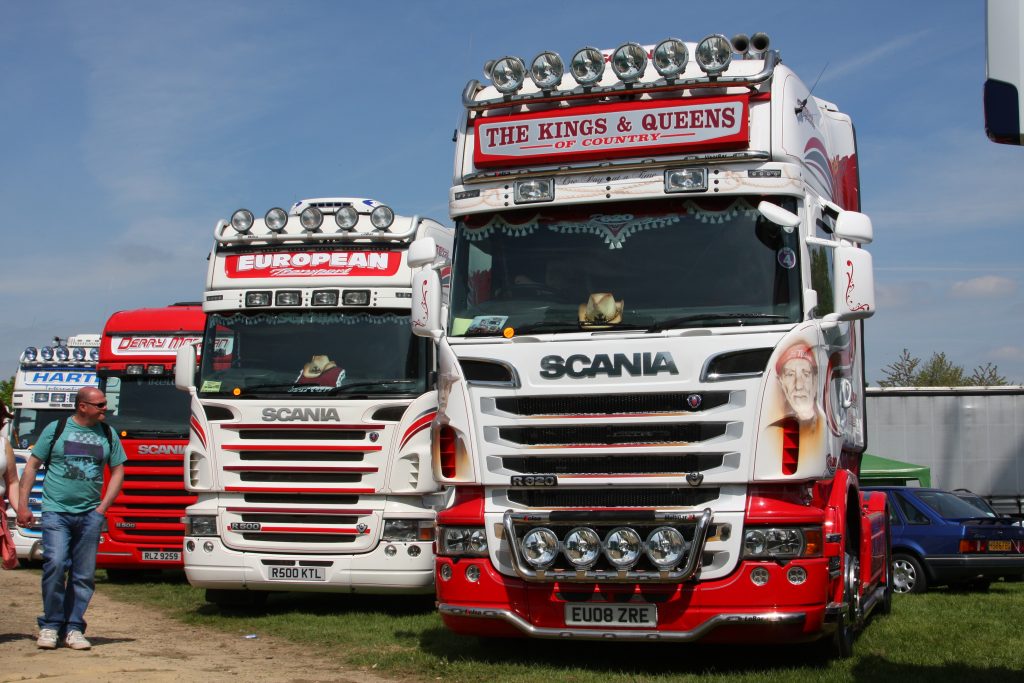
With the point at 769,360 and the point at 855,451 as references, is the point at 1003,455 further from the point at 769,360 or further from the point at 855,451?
the point at 769,360

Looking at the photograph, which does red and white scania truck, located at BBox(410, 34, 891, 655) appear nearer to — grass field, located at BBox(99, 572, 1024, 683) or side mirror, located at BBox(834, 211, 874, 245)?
side mirror, located at BBox(834, 211, 874, 245)

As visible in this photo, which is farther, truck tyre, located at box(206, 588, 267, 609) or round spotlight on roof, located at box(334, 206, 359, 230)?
truck tyre, located at box(206, 588, 267, 609)

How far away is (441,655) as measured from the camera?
375 inches

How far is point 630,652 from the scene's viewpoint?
373 inches

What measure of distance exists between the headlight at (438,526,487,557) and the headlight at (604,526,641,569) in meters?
0.93

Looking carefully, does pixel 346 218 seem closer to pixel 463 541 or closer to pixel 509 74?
pixel 509 74

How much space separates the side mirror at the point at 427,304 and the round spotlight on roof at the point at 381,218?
3566 mm

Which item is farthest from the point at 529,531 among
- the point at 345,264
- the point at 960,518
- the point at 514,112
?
the point at 960,518

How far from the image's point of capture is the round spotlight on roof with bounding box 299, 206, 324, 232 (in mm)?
12781

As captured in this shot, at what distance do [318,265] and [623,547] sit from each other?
558 centimetres

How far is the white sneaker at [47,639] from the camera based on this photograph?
975cm

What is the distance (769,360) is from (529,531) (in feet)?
6.37

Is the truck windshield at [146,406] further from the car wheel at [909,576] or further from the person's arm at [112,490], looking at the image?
the car wheel at [909,576]

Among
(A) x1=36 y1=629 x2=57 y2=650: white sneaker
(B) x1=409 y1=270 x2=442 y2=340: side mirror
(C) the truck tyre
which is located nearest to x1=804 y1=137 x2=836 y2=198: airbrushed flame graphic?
(B) x1=409 y1=270 x2=442 y2=340: side mirror
